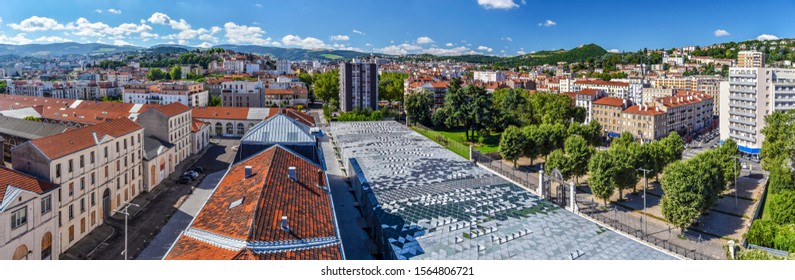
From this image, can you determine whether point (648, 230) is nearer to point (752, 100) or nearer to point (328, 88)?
point (752, 100)

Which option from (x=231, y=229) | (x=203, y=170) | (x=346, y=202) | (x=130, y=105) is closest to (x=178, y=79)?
(x=130, y=105)

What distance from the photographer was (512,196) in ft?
21.5

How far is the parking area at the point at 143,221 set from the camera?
6387 millimetres

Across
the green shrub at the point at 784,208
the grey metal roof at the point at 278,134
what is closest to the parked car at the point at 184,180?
the grey metal roof at the point at 278,134

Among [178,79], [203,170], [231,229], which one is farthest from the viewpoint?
[178,79]

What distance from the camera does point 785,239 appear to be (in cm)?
677

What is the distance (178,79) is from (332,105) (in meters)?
8.80

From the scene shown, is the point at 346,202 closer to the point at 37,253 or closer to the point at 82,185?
the point at 82,185

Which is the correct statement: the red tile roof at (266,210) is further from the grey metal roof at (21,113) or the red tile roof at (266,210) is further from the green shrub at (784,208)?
the green shrub at (784,208)

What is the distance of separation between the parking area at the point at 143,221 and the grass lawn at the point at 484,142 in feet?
28.9

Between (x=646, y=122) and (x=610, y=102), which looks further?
(x=610, y=102)

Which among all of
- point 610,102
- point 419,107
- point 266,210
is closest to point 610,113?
point 610,102

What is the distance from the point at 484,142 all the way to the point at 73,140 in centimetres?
1478

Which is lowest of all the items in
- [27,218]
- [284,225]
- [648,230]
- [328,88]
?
[648,230]
